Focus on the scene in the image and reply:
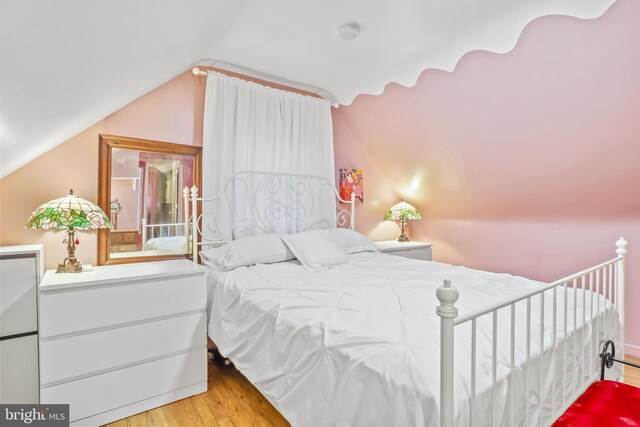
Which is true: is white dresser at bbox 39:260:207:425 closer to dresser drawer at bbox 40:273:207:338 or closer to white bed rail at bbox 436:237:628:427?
dresser drawer at bbox 40:273:207:338

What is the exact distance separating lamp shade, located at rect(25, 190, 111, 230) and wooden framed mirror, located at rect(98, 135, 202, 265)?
1.27 feet

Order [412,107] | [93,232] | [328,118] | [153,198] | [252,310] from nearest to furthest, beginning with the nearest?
[252,310] → [93,232] → [153,198] → [412,107] → [328,118]

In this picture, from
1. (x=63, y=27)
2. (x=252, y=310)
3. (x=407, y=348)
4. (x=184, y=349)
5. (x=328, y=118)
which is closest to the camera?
(x=63, y=27)

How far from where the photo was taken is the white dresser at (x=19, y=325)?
1.57m

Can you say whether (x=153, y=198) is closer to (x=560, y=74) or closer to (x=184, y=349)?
(x=184, y=349)

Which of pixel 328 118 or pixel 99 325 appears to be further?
pixel 328 118

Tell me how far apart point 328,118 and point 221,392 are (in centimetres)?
251

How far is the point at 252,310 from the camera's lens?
1.66 m

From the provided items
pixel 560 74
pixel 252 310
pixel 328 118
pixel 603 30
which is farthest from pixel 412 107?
pixel 252 310

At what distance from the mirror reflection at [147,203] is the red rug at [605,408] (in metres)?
2.43

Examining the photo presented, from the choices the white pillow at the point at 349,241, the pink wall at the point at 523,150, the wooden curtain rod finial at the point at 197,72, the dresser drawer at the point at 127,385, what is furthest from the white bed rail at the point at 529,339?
the wooden curtain rod finial at the point at 197,72

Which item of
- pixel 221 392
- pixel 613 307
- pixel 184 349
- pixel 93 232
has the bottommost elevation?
pixel 221 392

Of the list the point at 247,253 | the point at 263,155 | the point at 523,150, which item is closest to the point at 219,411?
the point at 247,253

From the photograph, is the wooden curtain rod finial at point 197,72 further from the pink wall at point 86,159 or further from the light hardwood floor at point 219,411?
the light hardwood floor at point 219,411
